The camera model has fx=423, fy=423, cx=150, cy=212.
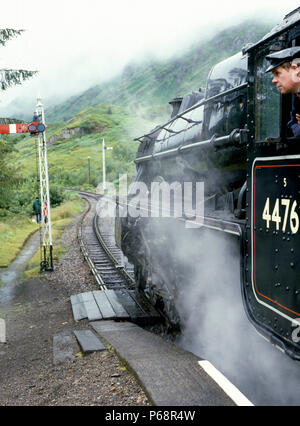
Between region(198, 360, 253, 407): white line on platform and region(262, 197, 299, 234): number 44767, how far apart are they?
1422 millimetres

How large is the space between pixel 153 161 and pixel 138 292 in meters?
2.75

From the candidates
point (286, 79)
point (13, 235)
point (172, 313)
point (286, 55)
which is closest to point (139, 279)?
point (172, 313)

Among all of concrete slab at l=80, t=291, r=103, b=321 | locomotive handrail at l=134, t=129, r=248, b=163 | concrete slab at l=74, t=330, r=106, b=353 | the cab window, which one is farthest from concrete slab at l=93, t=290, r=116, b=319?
the cab window

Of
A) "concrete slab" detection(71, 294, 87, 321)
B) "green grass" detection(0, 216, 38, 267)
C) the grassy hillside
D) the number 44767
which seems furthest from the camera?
the grassy hillside

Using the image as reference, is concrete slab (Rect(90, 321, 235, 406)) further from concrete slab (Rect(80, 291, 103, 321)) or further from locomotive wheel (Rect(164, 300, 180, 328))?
concrete slab (Rect(80, 291, 103, 321))

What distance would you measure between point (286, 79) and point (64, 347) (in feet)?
15.4

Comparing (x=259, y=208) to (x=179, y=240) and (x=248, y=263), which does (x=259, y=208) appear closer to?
(x=248, y=263)

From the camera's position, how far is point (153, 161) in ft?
29.3

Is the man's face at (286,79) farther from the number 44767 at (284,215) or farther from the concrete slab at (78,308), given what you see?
the concrete slab at (78,308)

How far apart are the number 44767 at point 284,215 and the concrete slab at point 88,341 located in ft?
10.5

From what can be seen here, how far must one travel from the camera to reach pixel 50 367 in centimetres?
541

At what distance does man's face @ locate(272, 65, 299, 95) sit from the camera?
9.33ft
